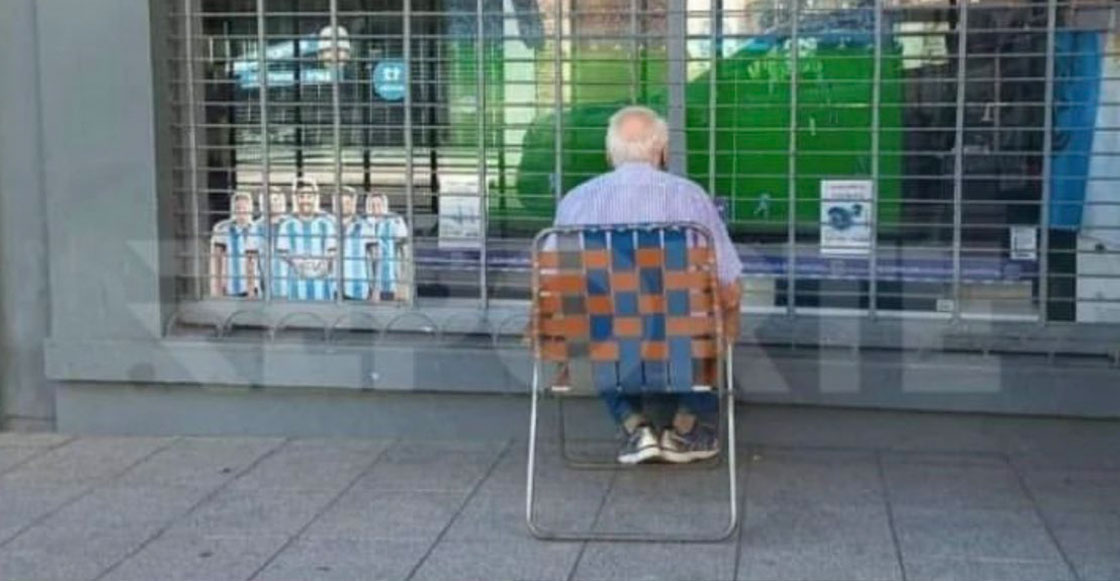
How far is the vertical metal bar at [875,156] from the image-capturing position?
6219 millimetres

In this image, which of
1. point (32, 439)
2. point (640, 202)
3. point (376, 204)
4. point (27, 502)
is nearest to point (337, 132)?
point (376, 204)

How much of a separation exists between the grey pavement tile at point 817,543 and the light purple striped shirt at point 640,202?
0.86 metres

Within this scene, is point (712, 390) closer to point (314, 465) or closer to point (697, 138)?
point (697, 138)

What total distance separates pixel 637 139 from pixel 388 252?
1.50m

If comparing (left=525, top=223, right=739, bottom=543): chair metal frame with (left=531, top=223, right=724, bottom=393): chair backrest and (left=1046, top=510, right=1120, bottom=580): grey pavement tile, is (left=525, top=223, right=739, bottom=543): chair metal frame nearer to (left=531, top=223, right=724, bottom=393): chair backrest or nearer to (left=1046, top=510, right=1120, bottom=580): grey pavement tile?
A: (left=531, top=223, right=724, bottom=393): chair backrest

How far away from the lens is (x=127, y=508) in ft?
18.4

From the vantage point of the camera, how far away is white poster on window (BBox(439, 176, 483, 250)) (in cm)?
661

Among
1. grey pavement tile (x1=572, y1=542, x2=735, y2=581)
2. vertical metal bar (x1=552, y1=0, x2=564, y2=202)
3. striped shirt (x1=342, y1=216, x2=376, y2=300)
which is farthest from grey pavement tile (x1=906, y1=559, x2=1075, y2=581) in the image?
striped shirt (x1=342, y1=216, x2=376, y2=300)

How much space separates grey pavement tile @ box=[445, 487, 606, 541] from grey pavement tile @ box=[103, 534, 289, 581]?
621 millimetres

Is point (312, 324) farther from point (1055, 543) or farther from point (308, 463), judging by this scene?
point (1055, 543)

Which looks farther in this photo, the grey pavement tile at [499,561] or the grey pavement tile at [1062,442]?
the grey pavement tile at [1062,442]

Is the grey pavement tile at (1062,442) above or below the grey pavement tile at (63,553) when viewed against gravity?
above

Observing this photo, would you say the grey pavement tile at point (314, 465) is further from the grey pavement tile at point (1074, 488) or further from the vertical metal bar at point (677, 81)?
the grey pavement tile at point (1074, 488)

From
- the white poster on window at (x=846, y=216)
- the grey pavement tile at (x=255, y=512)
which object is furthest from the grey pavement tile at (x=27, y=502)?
the white poster on window at (x=846, y=216)
